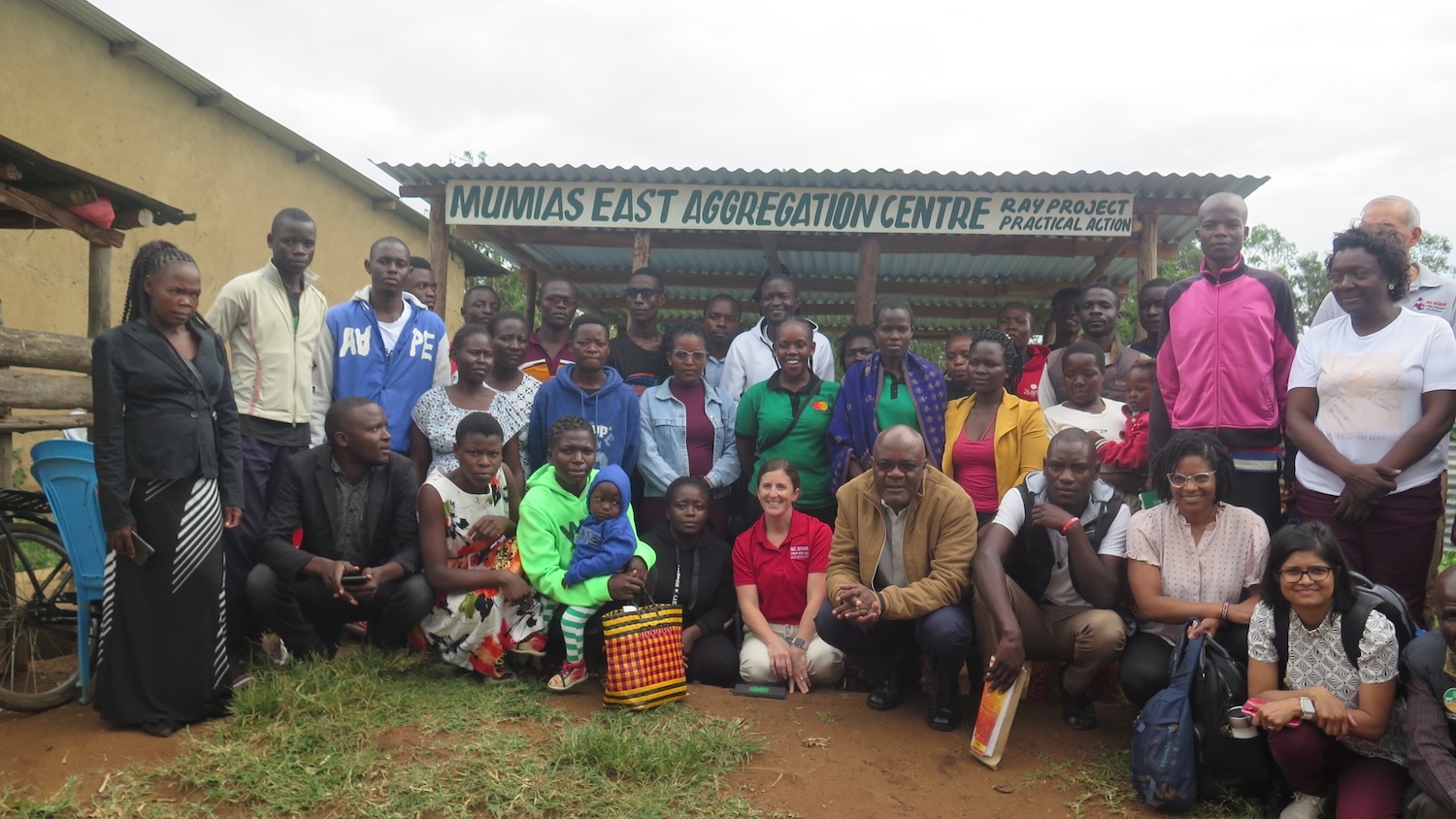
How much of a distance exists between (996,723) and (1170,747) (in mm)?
619

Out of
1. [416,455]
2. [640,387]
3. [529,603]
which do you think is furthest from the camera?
[640,387]

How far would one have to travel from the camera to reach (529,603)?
4.57 m

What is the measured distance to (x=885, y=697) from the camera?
4332mm

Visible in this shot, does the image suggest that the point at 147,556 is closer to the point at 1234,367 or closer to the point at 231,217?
the point at 1234,367

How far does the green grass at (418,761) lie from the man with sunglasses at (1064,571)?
4.00 feet

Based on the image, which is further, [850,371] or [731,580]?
[850,371]

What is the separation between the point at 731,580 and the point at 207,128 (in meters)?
8.78

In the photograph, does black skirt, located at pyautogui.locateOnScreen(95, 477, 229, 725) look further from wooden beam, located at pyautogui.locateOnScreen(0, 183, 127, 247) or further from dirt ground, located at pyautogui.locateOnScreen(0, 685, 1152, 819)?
wooden beam, located at pyautogui.locateOnScreen(0, 183, 127, 247)

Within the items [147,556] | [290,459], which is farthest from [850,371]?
[147,556]

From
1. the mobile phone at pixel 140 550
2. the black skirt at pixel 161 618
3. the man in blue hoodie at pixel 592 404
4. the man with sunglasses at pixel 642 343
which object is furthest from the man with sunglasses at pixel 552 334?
the mobile phone at pixel 140 550

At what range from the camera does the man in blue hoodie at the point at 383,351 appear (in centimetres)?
490

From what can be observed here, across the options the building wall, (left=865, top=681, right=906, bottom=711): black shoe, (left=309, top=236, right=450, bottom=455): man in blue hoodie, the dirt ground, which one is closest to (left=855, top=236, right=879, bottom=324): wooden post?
(left=309, top=236, right=450, bottom=455): man in blue hoodie

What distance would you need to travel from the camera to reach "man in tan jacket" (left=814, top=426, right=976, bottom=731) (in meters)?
4.09

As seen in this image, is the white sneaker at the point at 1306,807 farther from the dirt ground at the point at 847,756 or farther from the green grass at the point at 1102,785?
the dirt ground at the point at 847,756
